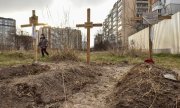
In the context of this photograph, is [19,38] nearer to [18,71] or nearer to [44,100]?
[18,71]

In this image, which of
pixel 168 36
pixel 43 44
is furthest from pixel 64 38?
pixel 168 36

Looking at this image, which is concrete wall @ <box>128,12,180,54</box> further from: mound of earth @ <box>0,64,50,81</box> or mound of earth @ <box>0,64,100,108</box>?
mound of earth @ <box>0,64,100,108</box>

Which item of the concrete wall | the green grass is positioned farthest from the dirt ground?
the concrete wall

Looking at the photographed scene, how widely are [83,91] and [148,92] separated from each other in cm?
171

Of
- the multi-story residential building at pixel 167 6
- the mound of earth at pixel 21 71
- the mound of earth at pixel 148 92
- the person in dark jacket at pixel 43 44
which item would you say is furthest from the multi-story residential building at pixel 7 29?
the mound of earth at pixel 148 92

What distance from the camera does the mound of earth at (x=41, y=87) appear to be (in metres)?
6.64

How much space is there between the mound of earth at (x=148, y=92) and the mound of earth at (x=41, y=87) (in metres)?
A: 1.02

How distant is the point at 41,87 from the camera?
7.19 metres

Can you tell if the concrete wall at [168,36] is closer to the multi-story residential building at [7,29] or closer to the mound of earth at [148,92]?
the mound of earth at [148,92]

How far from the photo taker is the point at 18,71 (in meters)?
9.09

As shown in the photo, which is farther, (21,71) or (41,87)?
(21,71)

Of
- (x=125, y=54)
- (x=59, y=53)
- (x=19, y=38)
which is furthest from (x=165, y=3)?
(x=59, y=53)

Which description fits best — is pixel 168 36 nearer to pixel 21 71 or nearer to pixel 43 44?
pixel 43 44

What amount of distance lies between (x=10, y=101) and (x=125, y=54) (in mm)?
13043
